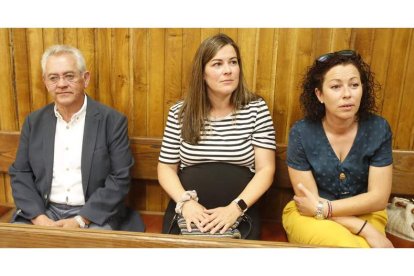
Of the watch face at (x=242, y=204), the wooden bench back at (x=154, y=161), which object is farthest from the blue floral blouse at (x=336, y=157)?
the wooden bench back at (x=154, y=161)

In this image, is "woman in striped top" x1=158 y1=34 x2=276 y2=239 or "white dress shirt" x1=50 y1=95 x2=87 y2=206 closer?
"woman in striped top" x1=158 y1=34 x2=276 y2=239

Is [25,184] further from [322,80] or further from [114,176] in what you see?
[322,80]

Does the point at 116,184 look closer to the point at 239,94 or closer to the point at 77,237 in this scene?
the point at 77,237

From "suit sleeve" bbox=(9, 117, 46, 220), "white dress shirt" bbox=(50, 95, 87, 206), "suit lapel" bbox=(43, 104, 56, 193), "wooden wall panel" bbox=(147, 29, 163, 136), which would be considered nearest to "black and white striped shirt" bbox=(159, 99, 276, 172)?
"wooden wall panel" bbox=(147, 29, 163, 136)

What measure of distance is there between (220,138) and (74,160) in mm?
738

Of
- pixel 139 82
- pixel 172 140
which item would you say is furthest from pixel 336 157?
pixel 139 82

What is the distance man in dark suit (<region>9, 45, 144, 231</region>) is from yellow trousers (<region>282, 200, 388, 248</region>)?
845 mm

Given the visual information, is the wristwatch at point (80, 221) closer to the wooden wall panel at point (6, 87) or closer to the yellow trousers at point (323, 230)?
the wooden wall panel at point (6, 87)

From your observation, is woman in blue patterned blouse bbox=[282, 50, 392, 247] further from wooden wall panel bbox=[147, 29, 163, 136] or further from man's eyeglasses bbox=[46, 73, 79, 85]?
man's eyeglasses bbox=[46, 73, 79, 85]

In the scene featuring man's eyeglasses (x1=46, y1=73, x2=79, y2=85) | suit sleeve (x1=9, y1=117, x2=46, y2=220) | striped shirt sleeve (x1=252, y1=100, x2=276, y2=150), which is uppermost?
man's eyeglasses (x1=46, y1=73, x2=79, y2=85)

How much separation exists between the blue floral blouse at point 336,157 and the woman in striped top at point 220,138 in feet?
0.59

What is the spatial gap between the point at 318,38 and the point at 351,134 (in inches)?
22.9

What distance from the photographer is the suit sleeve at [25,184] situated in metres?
1.93

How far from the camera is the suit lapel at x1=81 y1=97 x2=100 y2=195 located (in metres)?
1.96
